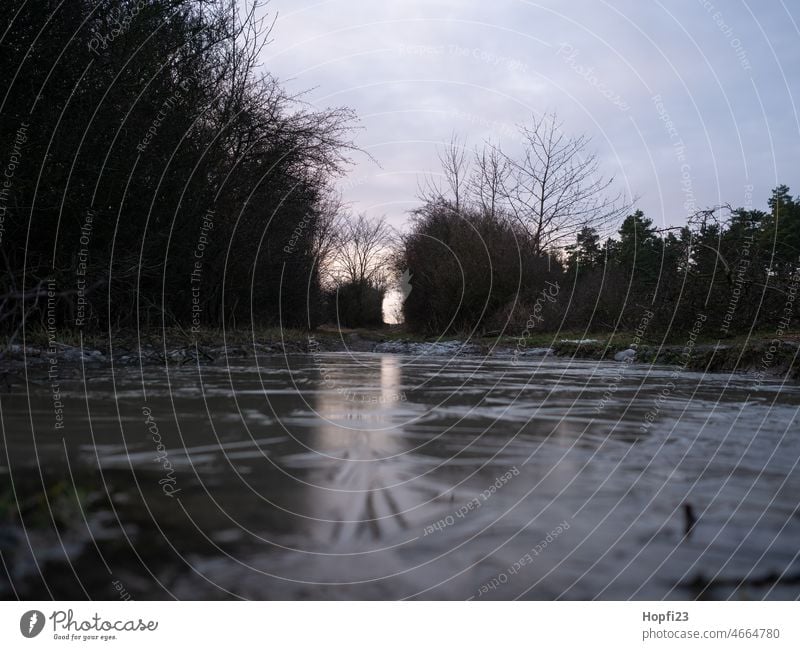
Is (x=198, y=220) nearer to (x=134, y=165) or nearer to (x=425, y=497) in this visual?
(x=134, y=165)

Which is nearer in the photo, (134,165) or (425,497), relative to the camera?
(425,497)

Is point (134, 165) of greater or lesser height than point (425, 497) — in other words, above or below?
above

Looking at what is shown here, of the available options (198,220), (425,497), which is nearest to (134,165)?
(198,220)

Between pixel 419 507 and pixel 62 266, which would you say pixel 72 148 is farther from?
pixel 419 507

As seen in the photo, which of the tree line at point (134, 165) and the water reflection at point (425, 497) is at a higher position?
the tree line at point (134, 165)

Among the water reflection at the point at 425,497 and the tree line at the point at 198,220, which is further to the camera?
the tree line at the point at 198,220

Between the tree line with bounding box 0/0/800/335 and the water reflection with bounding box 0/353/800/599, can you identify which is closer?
the water reflection with bounding box 0/353/800/599

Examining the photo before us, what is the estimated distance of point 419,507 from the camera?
202 cm

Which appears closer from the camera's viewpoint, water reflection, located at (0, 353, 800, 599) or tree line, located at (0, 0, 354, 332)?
water reflection, located at (0, 353, 800, 599)

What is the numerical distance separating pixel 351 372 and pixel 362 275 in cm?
2992

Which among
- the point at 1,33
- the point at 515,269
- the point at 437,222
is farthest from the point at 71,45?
the point at 437,222

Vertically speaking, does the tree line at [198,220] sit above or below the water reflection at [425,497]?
above

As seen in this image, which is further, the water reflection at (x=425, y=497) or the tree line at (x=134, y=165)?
A: the tree line at (x=134, y=165)

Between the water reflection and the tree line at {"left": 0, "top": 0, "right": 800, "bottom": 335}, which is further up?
the tree line at {"left": 0, "top": 0, "right": 800, "bottom": 335}
